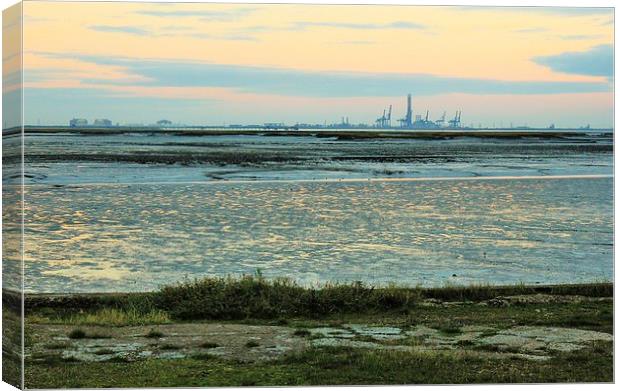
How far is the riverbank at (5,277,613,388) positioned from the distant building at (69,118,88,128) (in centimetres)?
198

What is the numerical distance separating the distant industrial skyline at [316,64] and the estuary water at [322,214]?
0.42 metres

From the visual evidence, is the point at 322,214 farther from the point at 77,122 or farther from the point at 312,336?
the point at 77,122

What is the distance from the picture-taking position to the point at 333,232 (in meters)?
16.2

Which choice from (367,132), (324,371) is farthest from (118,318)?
(367,132)

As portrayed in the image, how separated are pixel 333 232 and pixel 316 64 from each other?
79.8 inches

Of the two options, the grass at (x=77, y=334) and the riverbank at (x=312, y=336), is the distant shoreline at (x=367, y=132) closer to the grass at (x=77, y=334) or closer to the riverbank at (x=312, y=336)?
the riverbank at (x=312, y=336)

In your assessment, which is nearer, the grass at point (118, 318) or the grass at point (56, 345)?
the grass at point (56, 345)

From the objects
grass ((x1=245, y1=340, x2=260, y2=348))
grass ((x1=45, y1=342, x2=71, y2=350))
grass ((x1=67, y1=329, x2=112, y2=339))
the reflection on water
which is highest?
the reflection on water

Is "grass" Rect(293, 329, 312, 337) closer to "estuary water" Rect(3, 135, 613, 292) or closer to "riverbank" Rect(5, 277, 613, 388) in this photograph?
"riverbank" Rect(5, 277, 613, 388)

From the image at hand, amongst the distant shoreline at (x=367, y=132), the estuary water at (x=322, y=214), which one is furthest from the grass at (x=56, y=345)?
the distant shoreline at (x=367, y=132)

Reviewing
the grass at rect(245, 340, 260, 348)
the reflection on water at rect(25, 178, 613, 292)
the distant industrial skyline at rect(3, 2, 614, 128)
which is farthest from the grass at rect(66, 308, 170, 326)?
the distant industrial skyline at rect(3, 2, 614, 128)

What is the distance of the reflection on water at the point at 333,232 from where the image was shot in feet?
51.8

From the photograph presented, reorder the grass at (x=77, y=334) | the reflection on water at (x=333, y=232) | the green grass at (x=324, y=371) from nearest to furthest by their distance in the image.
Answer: the green grass at (x=324, y=371)
the grass at (x=77, y=334)
the reflection on water at (x=333, y=232)

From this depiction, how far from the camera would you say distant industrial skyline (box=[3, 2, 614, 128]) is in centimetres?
1549
